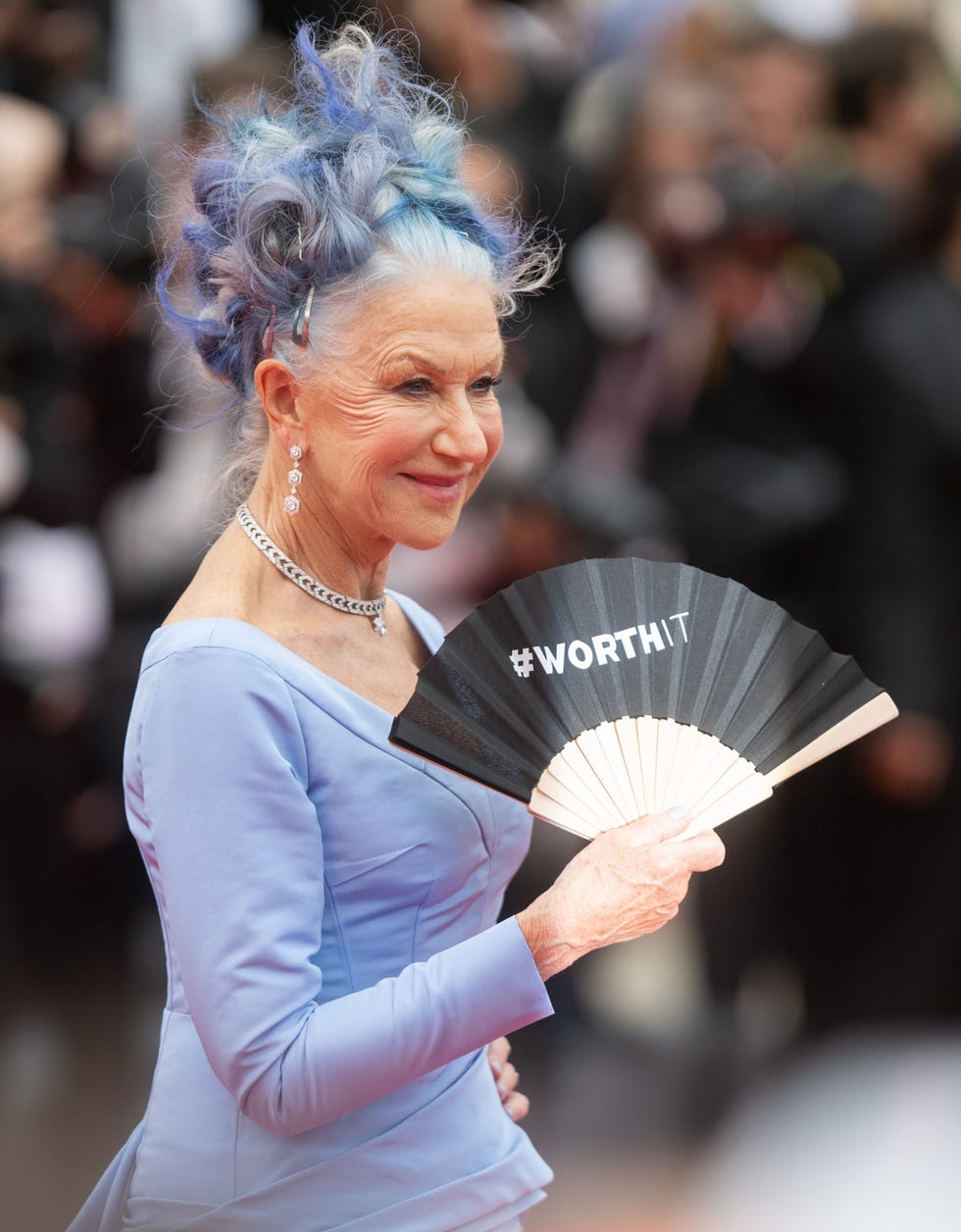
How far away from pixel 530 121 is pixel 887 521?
4.07 feet

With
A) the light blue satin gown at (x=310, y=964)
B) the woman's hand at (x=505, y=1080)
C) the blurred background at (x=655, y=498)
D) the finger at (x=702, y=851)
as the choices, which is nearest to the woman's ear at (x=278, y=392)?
the light blue satin gown at (x=310, y=964)

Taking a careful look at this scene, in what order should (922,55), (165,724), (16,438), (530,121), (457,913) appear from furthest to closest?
(922,55) → (530,121) → (16,438) → (457,913) → (165,724)

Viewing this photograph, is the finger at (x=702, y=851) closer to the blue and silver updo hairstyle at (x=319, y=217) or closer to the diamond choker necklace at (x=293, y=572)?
the diamond choker necklace at (x=293, y=572)

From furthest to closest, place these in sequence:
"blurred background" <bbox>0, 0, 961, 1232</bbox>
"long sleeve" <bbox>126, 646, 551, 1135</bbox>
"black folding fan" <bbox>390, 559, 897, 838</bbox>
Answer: "blurred background" <bbox>0, 0, 961, 1232</bbox>
"black folding fan" <bbox>390, 559, 897, 838</bbox>
"long sleeve" <bbox>126, 646, 551, 1135</bbox>

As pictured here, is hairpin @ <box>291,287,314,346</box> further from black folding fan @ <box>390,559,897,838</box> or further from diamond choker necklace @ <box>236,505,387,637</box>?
black folding fan @ <box>390,559,897,838</box>

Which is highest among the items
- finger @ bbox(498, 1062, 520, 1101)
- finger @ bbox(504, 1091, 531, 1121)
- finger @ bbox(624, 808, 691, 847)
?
finger @ bbox(624, 808, 691, 847)

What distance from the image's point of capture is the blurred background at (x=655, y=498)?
12.3 ft

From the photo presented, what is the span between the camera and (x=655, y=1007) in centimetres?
447

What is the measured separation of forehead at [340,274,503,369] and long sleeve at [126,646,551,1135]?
0.32 meters

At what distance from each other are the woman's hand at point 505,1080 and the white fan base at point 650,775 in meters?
0.38

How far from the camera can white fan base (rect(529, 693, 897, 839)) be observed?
5.32 ft

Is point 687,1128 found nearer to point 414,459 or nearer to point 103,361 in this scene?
point 103,361

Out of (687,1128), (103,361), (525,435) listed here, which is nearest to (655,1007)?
(687,1128)

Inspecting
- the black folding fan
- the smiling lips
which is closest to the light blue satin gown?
the black folding fan
